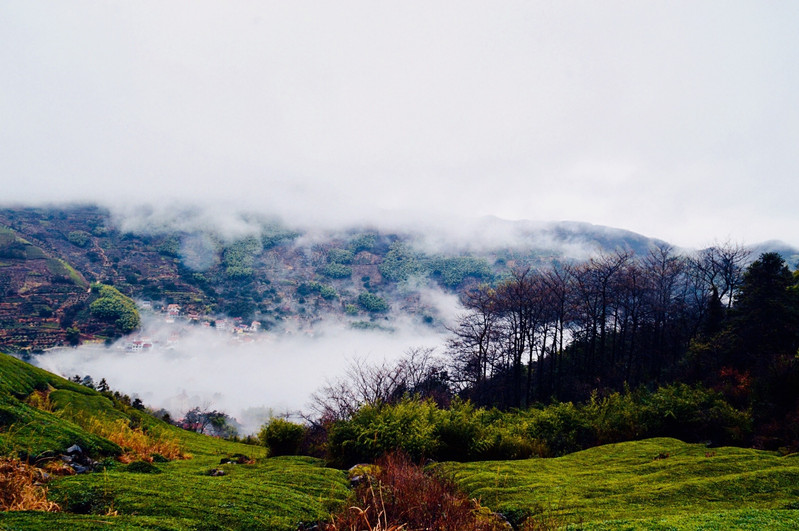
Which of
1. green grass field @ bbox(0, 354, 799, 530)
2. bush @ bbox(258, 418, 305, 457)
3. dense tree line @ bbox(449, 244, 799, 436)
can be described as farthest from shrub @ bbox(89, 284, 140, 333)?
green grass field @ bbox(0, 354, 799, 530)

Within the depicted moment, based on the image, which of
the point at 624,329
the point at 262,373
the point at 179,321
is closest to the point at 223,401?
the point at 262,373

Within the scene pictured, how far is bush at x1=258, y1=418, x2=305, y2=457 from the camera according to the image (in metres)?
14.2

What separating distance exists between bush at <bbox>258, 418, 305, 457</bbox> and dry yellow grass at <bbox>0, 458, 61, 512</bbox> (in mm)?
9402

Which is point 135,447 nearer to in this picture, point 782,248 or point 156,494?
point 156,494

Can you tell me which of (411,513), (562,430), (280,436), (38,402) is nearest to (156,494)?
(411,513)

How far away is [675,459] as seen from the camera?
9445 millimetres

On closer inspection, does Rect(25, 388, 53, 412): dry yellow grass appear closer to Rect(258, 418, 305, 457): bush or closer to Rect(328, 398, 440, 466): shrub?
Rect(258, 418, 305, 457): bush

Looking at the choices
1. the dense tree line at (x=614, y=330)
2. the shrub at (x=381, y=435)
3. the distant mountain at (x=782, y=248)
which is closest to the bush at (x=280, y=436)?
the shrub at (x=381, y=435)

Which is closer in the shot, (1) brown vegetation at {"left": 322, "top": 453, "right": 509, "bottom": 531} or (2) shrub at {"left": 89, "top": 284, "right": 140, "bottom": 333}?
(1) brown vegetation at {"left": 322, "top": 453, "right": 509, "bottom": 531}

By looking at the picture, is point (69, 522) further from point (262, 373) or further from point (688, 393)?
point (262, 373)

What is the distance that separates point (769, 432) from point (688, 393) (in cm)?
254

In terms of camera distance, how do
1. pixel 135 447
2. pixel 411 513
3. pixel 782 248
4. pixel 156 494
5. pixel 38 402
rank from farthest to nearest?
1. pixel 782 248
2. pixel 38 402
3. pixel 135 447
4. pixel 156 494
5. pixel 411 513

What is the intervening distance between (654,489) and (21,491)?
10002 mm

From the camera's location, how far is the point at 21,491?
4.73 meters
